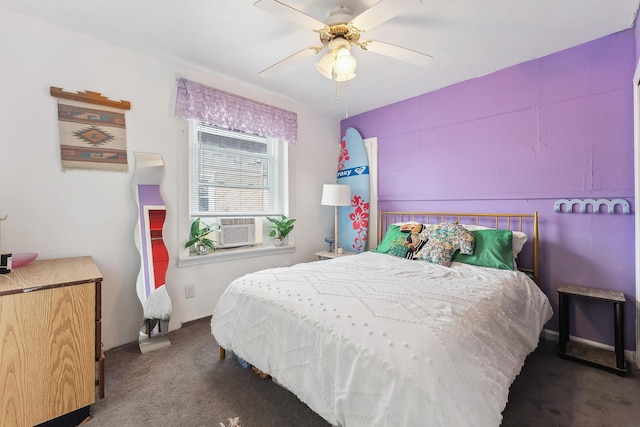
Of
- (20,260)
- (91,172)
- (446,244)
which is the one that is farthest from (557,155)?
(20,260)

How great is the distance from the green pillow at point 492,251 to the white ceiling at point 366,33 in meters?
1.55

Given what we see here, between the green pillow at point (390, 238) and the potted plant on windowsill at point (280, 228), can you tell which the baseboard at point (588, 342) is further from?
the potted plant on windowsill at point (280, 228)

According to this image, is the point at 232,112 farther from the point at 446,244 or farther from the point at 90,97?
the point at 446,244

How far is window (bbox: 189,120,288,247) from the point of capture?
111 inches

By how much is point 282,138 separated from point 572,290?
3091mm

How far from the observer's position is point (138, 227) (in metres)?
2.23

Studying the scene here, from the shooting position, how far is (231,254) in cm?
296

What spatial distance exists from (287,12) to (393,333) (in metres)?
1.71

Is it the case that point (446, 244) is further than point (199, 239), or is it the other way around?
point (199, 239)

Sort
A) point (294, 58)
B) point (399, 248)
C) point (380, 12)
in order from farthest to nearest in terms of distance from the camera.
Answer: point (399, 248) → point (294, 58) → point (380, 12)

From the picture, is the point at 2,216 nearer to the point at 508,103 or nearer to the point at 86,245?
the point at 86,245

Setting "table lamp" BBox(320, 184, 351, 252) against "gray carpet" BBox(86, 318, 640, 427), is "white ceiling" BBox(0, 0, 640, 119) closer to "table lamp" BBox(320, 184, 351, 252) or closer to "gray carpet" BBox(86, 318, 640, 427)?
"table lamp" BBox(320, 184, 351, 252)

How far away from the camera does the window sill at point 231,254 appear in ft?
8.74

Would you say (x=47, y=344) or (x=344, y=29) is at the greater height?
(x=344, y=29)
